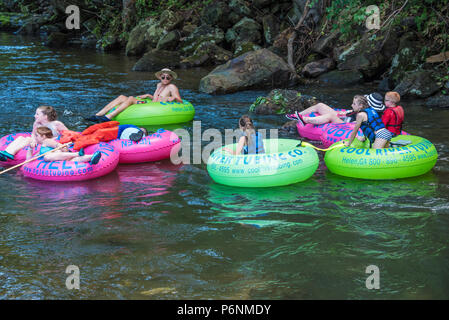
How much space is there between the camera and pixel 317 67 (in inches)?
565

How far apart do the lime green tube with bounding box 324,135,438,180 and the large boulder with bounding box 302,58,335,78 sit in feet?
24.7

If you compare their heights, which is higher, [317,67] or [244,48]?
[244,48]

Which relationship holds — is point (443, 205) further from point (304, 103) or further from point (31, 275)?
point (304, 103)

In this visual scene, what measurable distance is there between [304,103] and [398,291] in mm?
7222

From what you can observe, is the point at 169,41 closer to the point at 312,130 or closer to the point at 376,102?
the point at 312,130

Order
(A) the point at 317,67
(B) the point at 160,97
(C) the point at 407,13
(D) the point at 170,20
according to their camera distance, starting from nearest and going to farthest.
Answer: (B) the point at 160,97 → (C) the point at 407,13 → (A) the point at 317,67 → (D) the point at 170,20

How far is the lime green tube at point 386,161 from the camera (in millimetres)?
6797

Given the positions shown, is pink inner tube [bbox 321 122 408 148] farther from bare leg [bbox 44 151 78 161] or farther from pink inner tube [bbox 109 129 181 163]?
bare leg [bbox 44 151 78 161]

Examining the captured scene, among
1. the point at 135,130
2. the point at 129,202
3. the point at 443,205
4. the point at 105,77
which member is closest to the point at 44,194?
the point at 129,202

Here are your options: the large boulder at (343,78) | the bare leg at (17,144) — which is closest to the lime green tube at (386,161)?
the bare leg at (17,144)

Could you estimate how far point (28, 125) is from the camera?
9945 mm

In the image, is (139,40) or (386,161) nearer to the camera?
(386,161)

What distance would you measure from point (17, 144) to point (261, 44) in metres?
11.5

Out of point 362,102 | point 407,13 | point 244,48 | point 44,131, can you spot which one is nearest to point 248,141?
point 362,102
